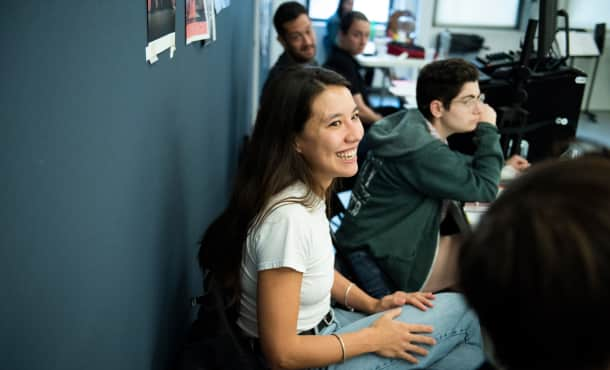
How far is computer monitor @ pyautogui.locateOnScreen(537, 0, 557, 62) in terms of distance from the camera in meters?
2.06

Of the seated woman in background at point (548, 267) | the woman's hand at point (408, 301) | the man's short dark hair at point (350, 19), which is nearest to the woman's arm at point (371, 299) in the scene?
the woman's hand at point (408, 301)

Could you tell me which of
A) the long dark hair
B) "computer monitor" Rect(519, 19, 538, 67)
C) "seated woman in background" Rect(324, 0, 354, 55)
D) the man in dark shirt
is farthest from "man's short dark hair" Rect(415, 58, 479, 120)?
"seated woman in background" Rect(324, 0, 354, 55)

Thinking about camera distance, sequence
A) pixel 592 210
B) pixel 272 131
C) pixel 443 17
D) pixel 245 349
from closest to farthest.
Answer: pixel 592 210, pixel 245 349, pixel 272 131, pixel 443 17

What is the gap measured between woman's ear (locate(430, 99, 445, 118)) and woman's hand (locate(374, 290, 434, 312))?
69cm

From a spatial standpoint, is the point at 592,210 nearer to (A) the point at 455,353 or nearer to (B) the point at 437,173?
(A) the point at 455,353

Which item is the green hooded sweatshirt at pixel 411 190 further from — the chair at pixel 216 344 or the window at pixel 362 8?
the window at pixel 362 8

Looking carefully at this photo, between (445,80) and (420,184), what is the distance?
0.36 metres

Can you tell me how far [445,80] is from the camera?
1.88 meters

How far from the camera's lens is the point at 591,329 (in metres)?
0.51

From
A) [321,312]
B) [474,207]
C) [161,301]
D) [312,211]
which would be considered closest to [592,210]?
[312,211]

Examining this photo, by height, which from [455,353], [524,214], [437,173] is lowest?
[455,353]

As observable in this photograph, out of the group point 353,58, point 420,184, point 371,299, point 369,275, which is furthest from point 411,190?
point 353,58

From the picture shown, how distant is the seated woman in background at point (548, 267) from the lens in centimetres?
50

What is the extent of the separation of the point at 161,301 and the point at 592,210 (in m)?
0.99
